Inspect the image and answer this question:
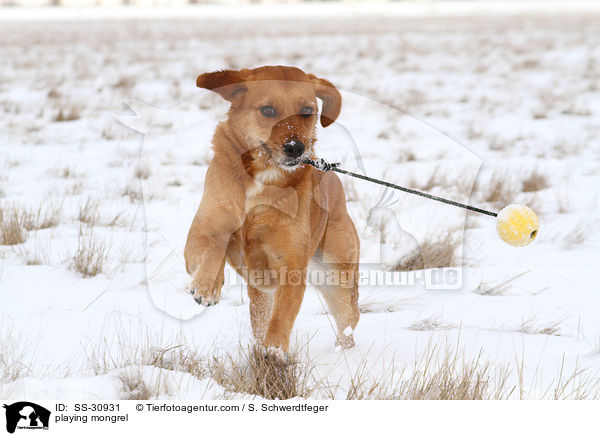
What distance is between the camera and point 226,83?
2670 millimetres

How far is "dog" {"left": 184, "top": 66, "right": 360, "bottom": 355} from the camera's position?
2.54m

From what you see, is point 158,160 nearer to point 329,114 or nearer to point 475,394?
point 329,114

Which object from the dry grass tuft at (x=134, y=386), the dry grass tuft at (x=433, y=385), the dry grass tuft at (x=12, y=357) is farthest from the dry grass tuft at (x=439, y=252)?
the dry grass tuft at (x=12, y=357)

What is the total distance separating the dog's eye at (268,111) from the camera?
8.60 ft

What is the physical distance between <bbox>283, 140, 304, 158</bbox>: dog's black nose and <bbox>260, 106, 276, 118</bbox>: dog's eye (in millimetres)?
165

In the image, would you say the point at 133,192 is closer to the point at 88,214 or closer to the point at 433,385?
the point at 88,214

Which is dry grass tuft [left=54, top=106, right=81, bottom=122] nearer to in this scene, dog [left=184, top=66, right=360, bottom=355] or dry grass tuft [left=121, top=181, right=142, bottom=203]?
dry grass tuft [left=121, top=181, right=142, bottom=203]

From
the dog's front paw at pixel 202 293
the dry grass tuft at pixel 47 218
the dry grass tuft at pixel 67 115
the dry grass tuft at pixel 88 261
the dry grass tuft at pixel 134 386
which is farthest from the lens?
the dry grass tuft at pixel 67 115

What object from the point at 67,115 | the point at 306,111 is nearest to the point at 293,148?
the point at 306,111

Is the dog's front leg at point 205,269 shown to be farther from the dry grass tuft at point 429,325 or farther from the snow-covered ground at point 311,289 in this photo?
the dry grass tuft at point 429,325

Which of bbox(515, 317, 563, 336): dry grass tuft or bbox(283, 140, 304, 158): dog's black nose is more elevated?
bbox(283, 140, 304, 158): dog's black nose

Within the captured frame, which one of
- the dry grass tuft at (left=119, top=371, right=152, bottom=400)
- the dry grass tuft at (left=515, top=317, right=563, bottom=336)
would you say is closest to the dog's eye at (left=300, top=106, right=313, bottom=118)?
the dry grass tuft at (left=119, top=371, right=152, bottom=400)

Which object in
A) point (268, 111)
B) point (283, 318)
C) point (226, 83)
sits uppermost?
point (226, 83)

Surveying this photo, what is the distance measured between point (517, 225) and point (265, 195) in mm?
1060
